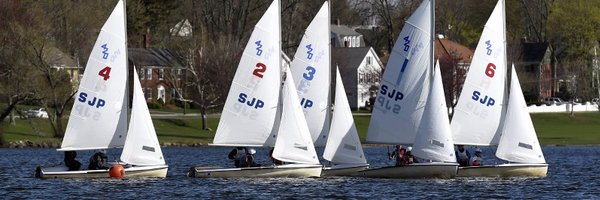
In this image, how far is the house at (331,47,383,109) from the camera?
133250 millimetres

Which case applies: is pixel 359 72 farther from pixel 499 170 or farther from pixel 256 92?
pixel 499 170

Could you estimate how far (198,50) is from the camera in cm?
10994

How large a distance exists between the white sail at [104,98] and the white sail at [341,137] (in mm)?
6957

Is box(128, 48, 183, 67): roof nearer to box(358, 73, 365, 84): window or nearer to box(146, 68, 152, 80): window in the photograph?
box(146, 68, 152, 80): window

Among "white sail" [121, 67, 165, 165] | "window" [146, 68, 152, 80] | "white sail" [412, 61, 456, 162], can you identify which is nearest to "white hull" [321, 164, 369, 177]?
"white sail" [412, 61, 456, 162]

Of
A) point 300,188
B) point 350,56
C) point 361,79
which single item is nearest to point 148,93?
point 350,56

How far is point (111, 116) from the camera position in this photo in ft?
174

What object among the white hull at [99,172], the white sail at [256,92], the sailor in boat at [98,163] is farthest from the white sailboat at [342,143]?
the sailor in boat at [98,163]

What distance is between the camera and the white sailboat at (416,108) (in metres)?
51.8

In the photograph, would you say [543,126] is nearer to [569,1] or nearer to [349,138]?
[569,1]

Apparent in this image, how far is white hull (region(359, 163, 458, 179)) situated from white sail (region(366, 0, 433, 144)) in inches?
77.2

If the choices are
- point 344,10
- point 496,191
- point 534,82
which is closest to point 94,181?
point 496,191

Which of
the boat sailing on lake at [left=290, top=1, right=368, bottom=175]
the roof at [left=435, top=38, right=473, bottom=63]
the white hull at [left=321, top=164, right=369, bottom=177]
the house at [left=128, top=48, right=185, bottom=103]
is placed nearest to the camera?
the boat sailing on lake at [left=290, top=1, right=368, bottom=175]

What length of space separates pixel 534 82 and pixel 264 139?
86114 millimetres
